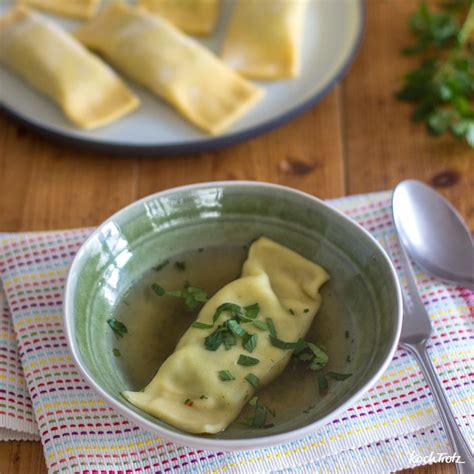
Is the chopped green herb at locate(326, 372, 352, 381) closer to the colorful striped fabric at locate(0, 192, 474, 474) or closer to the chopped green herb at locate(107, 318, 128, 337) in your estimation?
the colorful striped fabric at locate(0, 192, 474, 474)

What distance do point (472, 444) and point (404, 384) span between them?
11cm

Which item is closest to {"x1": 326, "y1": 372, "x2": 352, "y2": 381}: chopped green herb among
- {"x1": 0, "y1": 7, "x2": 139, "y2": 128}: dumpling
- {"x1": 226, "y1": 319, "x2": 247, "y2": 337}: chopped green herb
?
{"x1": 226, "y1": 319, "x2": 247, "y2": 337}: chopped green herb

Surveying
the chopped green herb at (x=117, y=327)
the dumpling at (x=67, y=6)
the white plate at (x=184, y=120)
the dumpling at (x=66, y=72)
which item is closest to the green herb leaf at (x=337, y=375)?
the chopped green herb at (x=117, y=327)

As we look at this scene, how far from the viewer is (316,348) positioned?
92cm

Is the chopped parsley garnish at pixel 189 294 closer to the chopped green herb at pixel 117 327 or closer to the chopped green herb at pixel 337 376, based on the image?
the chopped green herb at pixel 117 327

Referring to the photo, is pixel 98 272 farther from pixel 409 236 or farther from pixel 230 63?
pixel 230 63

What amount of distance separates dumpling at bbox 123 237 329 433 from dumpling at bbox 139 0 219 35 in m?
0.73

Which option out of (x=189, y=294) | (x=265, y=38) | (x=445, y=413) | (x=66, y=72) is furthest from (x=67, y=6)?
(x=445, y=413)

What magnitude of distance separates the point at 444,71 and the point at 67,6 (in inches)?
30.7

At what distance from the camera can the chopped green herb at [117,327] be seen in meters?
0.95

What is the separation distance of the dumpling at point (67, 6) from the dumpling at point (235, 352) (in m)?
0.84

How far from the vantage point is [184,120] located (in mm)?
1422

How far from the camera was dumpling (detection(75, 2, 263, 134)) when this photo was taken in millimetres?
1429

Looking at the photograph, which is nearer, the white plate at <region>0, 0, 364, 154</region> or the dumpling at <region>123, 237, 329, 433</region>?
the dumpling at <region>123, 237, 329, 433</region>
